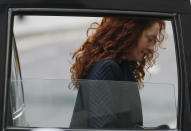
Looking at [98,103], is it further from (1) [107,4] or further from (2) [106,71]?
(1) [107,4]

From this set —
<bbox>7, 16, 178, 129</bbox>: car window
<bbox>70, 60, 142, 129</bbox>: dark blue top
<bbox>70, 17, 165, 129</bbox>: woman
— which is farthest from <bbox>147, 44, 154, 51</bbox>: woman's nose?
<bbox>70, 60, 142, 129</bbox>: dark blue top

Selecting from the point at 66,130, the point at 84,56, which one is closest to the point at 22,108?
the point at 66,130

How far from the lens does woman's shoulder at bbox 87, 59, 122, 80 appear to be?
1925mm

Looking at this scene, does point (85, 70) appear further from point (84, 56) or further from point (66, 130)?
point (66, 130)

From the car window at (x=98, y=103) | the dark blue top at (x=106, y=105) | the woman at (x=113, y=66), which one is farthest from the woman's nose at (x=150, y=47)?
the dark blue top at (x=106, y=105)

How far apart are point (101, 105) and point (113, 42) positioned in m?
0.35

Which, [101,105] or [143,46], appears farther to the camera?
[143,46]

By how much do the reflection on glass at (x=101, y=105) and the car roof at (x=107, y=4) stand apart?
340 mm

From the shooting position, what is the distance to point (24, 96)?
1.93 metres

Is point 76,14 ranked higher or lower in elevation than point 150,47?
higher

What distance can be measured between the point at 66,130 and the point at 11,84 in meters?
0.33

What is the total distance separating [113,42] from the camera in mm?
2072

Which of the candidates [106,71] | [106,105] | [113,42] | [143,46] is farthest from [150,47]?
[106,105]

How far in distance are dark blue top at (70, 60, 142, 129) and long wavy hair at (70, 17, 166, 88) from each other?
0.42 ft
